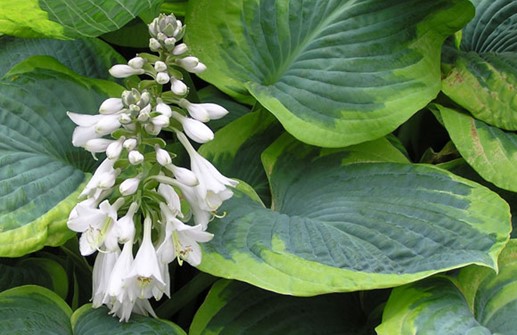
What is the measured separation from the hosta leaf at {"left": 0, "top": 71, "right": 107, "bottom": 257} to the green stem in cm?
25

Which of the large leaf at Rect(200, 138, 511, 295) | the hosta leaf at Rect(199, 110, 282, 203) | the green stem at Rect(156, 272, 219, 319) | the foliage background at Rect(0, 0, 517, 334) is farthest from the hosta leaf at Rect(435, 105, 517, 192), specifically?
the green stem at Rect(156, 272, 219, 319)

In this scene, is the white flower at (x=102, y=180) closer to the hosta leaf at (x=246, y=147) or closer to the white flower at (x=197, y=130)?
the white flower at (x=197, y=130)

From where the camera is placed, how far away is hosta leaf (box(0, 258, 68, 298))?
3.79 ft

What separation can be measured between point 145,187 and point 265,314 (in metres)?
0.29

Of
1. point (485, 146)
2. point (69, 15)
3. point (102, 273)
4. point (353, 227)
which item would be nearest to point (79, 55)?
point (69, 15)

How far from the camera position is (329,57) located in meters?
1.19

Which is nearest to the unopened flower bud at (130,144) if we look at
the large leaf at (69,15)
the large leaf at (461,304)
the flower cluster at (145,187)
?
the flower cluster at (145,187)

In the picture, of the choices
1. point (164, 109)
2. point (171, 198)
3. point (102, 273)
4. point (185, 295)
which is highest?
point (164, 109)

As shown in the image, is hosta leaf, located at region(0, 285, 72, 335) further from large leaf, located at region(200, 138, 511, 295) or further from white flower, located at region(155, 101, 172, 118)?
white flower, located at region(155, 101, 172, 118)

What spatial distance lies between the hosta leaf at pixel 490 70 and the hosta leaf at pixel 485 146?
0.03 m

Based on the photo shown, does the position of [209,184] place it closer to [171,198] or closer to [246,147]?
[171,198]

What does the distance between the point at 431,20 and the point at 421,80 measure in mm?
107

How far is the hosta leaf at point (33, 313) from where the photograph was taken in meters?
0.94

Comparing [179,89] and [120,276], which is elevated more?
[179,89]
